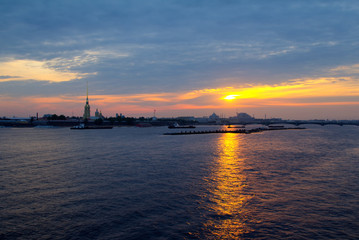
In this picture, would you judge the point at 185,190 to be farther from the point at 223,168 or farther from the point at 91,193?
the point at 223,168

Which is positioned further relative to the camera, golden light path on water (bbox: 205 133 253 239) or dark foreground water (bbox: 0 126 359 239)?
golden light path on water (bbox: 205 133 253 239)

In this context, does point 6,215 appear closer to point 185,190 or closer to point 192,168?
point 185,190

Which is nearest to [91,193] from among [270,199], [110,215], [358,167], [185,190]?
[110,215]

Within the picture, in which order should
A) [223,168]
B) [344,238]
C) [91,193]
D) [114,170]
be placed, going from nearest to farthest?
[344,238]
[91,193]
[114,170]
[223,168]

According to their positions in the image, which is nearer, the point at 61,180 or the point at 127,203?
the point at 127,203

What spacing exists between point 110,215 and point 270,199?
44.8 ft

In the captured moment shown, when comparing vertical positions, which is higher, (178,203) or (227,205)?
(178,203)

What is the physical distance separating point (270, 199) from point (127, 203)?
1241 centimetres

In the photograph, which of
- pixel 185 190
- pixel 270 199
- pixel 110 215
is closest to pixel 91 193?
pixel 110 215

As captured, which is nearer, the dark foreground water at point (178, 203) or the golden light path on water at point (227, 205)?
the dark foreground water at point (178, 203)

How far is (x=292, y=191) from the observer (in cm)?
2595

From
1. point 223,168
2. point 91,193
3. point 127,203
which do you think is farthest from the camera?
point 223,168

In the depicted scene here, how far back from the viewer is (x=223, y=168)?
39625 millimetres

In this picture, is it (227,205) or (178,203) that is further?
(178,203)
